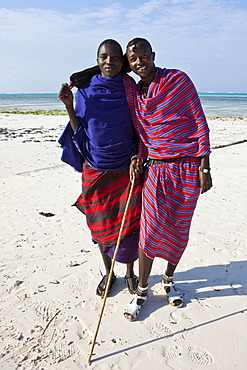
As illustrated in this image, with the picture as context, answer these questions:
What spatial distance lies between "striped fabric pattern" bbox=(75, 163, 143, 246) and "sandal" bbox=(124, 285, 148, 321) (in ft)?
1.46

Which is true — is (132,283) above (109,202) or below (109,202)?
below

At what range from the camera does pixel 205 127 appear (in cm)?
232

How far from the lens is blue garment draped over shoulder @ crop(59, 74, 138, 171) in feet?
7.87

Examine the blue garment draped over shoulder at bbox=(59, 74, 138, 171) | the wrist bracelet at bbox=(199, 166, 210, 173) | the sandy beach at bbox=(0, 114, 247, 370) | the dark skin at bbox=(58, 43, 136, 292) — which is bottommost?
the sandy beach at bbox=(0, 114, 247, 370)

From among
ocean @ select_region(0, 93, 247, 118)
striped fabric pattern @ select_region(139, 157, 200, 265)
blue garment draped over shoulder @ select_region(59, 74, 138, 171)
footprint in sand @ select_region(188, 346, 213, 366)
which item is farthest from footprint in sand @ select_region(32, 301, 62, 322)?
ocean @ select_region(0, 93, 247, 118)

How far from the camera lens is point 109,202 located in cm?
267

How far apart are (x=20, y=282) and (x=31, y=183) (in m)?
3.58

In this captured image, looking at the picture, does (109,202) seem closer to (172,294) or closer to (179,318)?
(172,294)

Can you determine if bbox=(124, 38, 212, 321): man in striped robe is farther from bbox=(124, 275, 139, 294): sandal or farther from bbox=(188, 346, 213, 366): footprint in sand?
bbox=(188, 346, 213, 366): footprint in sand

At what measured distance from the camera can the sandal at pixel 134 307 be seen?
8.26 ft

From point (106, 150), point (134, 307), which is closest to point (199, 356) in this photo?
point (134, 307)

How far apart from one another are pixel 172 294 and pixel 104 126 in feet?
4.68

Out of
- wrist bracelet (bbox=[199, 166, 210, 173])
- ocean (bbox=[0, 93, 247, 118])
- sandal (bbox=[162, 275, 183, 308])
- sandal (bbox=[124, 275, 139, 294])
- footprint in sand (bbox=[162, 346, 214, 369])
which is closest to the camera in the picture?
footprint in sand (bbox=[162, 346, 214, 369])

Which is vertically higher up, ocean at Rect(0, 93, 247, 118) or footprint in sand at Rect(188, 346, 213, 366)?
footprint in sand at Rect(188, 346, 213, 366)
